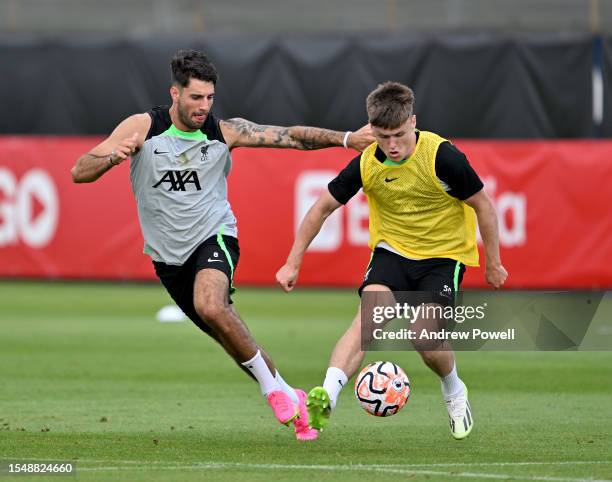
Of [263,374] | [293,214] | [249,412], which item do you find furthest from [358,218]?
[263,374]

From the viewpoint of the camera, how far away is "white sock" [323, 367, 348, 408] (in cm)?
880

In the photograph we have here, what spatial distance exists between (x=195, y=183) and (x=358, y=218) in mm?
11498

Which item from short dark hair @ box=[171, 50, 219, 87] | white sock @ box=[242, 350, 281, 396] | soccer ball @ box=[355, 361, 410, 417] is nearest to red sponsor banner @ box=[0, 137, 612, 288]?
short dark hair @ box=[171, 50, 219, 87]

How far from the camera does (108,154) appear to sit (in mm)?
9109

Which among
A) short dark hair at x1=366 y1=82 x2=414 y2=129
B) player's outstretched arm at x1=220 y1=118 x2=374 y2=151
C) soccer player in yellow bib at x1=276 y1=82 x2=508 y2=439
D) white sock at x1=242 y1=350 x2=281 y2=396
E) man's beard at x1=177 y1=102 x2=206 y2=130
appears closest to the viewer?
short dark hair at x1=366 y1=82 x2=414 y2=129

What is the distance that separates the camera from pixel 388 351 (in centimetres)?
1534

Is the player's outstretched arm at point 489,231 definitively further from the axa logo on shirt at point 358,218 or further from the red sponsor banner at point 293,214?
the red sponsor banner at point 293,214

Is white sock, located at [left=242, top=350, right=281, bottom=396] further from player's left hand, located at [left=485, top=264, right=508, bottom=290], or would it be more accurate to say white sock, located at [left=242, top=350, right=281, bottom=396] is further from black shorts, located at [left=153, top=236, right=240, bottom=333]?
player's left hand, located at [left=485, top=264, right=508, bottom=290]

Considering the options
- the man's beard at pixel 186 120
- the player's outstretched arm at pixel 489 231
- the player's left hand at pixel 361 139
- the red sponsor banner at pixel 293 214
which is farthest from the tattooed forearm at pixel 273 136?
the red sponsor banner at pixel 293 214

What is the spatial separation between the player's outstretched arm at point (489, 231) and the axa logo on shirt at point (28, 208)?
14.1 m

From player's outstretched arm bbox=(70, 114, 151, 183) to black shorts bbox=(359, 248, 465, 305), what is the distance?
5.88ft

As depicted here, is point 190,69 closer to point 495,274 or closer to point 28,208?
point 495,274

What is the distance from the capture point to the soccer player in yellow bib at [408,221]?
28.9 ft

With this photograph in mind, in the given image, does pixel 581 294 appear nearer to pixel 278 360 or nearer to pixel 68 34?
pixel 278 360
